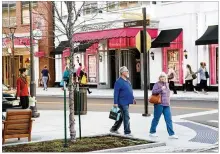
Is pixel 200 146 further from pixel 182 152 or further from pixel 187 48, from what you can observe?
pixel 187 48

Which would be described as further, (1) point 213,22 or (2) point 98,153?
(1) point 213,22

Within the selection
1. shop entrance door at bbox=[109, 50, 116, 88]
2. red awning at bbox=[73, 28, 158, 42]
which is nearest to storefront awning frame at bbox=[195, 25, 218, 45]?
red awning at bbox=[73, 28, 158, 42]

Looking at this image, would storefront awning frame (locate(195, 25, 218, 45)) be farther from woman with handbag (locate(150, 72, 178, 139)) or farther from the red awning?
woman with handbag (locate(150, 72, 178, 139))

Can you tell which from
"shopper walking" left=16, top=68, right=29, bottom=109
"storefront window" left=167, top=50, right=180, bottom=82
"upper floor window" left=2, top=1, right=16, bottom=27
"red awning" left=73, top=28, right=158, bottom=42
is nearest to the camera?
"shopper walking" left=16, top=68, right=29, bottom=109

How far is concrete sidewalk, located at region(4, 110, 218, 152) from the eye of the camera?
11.0 m

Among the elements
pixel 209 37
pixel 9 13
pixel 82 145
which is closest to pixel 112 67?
pixel 209 37

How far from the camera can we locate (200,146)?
10.4 metres

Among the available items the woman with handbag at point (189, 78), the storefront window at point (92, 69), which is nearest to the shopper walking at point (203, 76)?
the woman with handbag at point (189, 78)

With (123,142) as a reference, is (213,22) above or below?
above

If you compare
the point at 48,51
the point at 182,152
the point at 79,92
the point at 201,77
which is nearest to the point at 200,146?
the point at 182,152

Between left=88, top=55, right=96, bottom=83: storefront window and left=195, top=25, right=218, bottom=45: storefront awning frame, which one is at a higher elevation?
left=195, top=25, right=218, bottom=45: storefront awning frame

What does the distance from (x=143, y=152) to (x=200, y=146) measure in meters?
1.41

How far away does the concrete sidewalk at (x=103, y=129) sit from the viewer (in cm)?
1099

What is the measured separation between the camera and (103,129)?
44.1 feet
